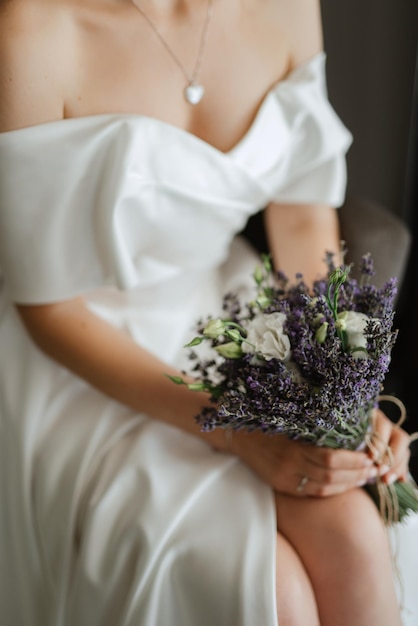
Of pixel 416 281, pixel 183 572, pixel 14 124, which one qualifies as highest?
pixel 14 124

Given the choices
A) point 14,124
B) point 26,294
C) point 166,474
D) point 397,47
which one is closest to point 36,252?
point 26,294

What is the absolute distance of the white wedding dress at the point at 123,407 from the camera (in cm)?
92

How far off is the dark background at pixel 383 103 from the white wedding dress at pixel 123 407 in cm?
34

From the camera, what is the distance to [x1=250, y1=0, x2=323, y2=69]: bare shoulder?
1.22 meters

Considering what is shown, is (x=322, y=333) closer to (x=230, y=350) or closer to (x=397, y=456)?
(x=230, y=350)

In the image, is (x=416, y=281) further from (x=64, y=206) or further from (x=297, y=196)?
(x=64, y=206)

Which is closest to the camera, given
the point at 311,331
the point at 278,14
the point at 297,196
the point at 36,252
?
the point at 311,331

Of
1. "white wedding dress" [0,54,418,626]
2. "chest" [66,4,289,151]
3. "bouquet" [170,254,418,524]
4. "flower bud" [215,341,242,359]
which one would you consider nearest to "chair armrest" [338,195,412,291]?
"white wedding dress" [0,54,418,626]

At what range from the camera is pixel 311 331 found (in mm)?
807

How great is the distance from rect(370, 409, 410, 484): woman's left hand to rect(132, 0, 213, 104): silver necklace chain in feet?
1.90

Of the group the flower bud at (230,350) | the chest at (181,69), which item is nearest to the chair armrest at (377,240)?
the chest at (181,69)

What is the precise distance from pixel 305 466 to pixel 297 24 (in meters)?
0.78

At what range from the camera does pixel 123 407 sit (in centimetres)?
112

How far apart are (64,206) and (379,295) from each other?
1.61 ft
